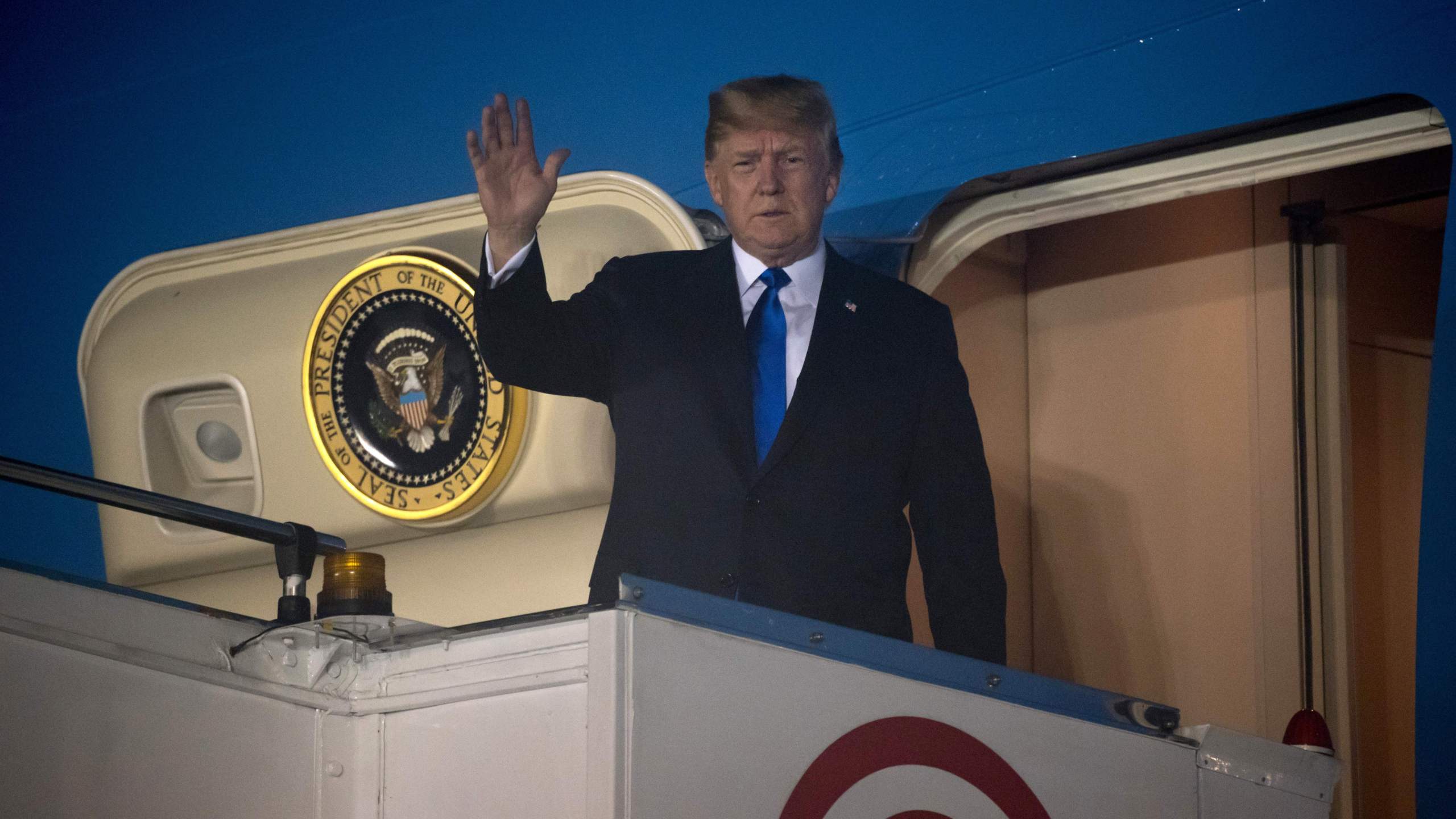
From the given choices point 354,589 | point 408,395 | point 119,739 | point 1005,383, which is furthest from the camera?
point 1005,383

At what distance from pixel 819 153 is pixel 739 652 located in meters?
1.09

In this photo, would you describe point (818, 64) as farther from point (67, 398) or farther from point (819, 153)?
point (67, 398)

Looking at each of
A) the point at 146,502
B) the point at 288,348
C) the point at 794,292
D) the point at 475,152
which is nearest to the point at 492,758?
the point at 146,502

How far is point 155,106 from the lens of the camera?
3.37 metres

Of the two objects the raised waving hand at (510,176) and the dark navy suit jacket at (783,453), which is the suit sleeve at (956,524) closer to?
the dark navy suit jacket at (783,453)

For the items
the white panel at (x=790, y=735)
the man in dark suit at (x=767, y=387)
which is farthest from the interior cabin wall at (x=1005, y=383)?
the white panel at (x=790, y=735)

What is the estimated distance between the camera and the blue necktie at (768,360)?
6.75 ft

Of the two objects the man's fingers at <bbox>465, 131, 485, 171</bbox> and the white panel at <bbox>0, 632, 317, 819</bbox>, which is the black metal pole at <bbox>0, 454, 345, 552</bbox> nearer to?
the white panel at <bbox>0, 632, 317, 819</bbox>

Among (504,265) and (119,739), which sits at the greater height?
(504,265)

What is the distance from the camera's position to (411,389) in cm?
279

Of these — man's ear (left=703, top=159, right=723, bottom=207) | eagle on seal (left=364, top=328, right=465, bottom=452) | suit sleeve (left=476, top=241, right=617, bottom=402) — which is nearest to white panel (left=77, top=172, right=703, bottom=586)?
eagle on seal (left=364, top=328, right=465, bottom=452)

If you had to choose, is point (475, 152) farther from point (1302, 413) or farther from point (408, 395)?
point (1302, 413)

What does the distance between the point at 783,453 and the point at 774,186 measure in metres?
0.38

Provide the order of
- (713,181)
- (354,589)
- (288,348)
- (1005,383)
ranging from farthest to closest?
(1005,383) < (288,348) < (713,181) < (354,589)
